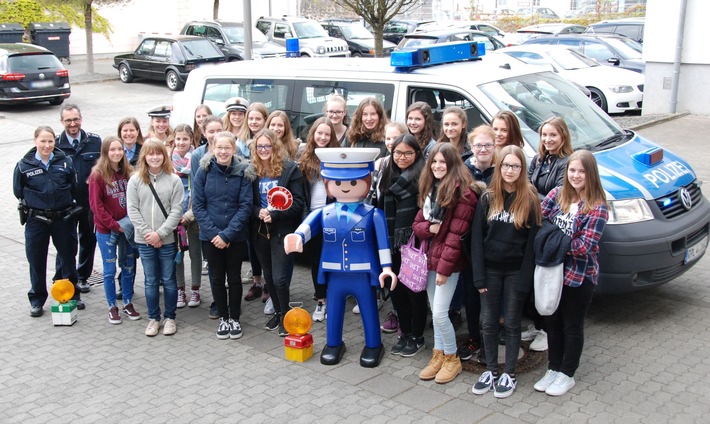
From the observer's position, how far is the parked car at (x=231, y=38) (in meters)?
24.1

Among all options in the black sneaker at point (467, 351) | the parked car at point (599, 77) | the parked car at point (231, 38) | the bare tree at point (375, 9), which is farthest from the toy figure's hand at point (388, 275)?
the parked car at point (231, 38)

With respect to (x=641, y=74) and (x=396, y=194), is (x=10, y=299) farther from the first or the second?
(x=641, y=74)

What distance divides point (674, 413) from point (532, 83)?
11.3ft

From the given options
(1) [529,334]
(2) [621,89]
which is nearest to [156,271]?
(1) [529,334]

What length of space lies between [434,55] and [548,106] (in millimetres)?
1169

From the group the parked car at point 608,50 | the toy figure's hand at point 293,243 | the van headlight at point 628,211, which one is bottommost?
the toy figure's hand at point 293,243

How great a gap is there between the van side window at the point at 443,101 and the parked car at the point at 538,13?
4064cm

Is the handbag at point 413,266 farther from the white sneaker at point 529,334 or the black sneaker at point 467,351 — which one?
the white sneaker at point 529,334

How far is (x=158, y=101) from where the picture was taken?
21375 millimetres

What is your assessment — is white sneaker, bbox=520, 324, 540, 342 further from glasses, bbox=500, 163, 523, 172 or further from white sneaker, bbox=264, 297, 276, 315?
white sneaker, bbox=264, 297, 276, 315

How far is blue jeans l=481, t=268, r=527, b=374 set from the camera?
5.15m

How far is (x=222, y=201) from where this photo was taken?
20.4 ft

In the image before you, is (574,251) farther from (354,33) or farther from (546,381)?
(354,33)

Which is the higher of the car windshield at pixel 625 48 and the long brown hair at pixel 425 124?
the car windshield at pixel 625 48
